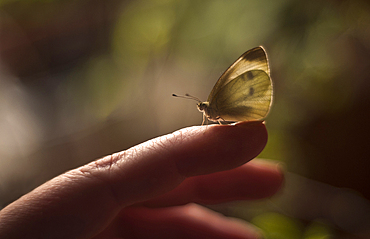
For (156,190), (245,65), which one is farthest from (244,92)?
(156,190)

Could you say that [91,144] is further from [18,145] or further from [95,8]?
[95,8]

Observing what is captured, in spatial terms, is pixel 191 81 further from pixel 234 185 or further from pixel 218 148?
pixel 218 148

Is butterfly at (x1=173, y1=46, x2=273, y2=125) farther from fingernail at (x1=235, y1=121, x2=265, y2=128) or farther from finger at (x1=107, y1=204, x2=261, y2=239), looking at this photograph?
finger at (x1=107, y1=204, x2=261, y2=239)

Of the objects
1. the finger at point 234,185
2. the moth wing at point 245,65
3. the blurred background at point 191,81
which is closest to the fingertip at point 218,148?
the moth wing at point 245,65

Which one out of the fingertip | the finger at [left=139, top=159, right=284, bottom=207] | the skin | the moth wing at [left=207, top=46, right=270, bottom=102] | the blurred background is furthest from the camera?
the blurred background

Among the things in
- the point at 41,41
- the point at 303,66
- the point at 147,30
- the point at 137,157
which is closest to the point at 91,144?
the point at 41,41

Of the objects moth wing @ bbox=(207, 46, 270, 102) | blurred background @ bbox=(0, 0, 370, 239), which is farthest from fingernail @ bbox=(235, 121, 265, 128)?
blurred background @ bbox=(0, 0, 370, 239)

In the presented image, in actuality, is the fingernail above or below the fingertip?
above

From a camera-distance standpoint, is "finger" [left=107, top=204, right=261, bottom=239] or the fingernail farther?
"finger" [left=107, top=204, right=261, bottom=239]
